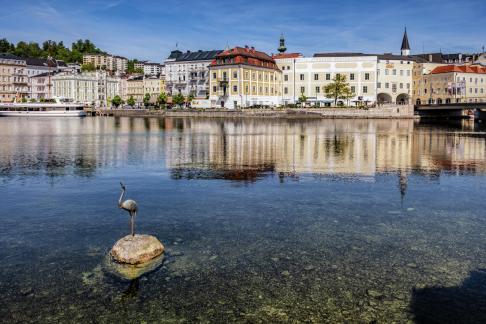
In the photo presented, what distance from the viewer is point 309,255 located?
1109 cm

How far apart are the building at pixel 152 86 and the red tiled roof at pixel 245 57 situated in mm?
53817

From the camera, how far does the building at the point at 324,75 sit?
416ft

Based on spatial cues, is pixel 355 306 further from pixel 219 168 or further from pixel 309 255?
pixel 219 168

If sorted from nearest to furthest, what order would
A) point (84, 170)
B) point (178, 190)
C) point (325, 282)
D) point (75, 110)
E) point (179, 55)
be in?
point (325, 282), point (178, 190), point (84, 170), point (75, 110), point (179, 55)

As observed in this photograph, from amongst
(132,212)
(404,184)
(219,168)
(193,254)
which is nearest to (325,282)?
(193,254)

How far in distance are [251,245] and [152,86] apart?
17122cm

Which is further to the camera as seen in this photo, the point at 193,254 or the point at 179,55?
the point at 179,55

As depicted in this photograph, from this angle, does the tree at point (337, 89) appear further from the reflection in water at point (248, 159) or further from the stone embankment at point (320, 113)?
the reflection in water at point (248, 159)

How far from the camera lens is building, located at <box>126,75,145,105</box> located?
182250 millimetres

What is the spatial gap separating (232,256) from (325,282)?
7.97 ft

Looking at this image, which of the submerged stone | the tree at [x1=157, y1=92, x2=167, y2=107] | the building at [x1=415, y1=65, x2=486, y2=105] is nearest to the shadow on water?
the submerged stone

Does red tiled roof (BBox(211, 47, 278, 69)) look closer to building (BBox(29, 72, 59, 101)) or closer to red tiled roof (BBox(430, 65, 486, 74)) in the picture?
red tiled roof (BBox(430, 65, 486, 74))

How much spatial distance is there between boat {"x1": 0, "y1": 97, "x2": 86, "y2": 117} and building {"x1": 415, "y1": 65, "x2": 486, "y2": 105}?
99658mm

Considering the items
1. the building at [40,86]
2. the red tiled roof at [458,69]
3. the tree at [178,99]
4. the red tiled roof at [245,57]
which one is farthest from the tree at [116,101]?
the red tiled roof at [458,69]
